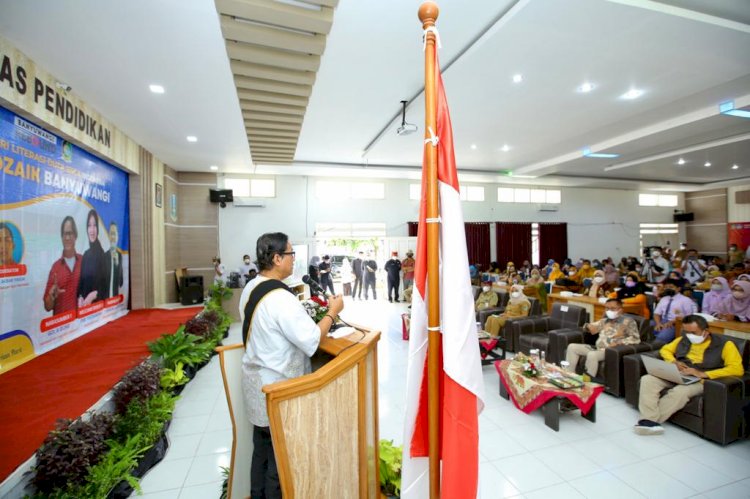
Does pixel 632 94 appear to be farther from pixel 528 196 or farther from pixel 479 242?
pixel 528 196

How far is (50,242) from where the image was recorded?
163 inches

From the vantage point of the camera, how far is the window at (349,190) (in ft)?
34.5

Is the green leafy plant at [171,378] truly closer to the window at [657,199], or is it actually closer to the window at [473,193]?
the window at [473,193]

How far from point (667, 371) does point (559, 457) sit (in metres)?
1.36

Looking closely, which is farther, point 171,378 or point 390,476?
point 171,378

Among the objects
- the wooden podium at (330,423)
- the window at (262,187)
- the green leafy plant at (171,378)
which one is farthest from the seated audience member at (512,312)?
the window at (262,187)

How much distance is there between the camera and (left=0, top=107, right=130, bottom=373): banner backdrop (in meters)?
3.45

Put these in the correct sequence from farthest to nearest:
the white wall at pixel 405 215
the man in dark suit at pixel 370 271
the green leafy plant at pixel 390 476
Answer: the man in dark suit at pixel 370 271, the white wall at pixel 405 215, the green leafy plant at pixel 390 476

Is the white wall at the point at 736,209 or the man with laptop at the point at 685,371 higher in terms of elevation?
the white wall at the point at 736,209

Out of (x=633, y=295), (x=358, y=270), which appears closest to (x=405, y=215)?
(x=358, y=270)

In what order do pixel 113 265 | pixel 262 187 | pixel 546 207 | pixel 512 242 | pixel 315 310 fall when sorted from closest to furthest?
pixel 315 310, pixel 113 265, pixel 262 187, pixel 512 242, pixel 546 207

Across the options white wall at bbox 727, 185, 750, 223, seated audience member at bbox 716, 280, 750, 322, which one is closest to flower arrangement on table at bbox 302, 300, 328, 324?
seated audience member at bbox 716, 280, 750, 322

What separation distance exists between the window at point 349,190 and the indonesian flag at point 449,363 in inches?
378

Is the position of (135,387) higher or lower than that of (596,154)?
lower
